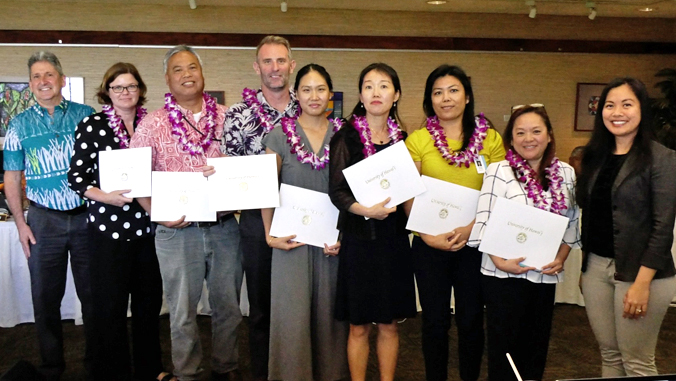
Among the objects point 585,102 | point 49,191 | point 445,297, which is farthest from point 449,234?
point 585,102

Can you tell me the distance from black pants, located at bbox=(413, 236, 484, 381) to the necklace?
92 cm

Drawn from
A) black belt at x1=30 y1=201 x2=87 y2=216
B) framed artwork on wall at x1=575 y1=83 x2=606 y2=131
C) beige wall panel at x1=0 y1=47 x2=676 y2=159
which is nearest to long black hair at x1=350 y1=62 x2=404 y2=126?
black belt at x1=30 y1=201 x2=87 y2=216

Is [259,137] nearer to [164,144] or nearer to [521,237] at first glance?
[164,144]

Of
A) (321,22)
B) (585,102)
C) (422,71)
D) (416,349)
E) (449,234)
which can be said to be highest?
(321,22)

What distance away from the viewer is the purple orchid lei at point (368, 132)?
266 cm

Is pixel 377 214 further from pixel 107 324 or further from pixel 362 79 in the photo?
pixel 107 324

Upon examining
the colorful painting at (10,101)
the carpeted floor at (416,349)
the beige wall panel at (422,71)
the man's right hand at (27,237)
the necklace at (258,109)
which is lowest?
the carpeted floor at (416,349)

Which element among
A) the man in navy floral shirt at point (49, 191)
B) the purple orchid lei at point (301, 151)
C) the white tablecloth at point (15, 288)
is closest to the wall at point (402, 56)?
the white tablecloth at point (15, 288)

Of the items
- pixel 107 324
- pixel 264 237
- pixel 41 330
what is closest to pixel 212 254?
pixel 264 237

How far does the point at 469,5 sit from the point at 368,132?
536 centimetres

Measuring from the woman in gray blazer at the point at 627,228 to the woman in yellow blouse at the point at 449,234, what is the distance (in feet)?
1.51

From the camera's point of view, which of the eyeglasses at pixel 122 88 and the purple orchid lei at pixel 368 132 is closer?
the purple orchid lei at pixel 368 132

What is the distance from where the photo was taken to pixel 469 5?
7.41 metres

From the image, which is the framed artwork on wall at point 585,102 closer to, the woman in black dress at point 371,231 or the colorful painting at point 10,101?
the woman in black dress at point 371,231
